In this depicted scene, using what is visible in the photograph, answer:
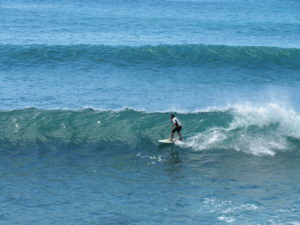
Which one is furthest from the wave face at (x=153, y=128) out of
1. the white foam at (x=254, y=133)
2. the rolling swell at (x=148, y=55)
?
the rolling swell at (x=148, y=55)

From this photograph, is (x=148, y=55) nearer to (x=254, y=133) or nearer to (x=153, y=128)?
(x=153, y=128)

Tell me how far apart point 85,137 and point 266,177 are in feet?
28.7

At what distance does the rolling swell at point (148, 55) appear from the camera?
39.1 meters

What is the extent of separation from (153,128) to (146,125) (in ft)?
1.52

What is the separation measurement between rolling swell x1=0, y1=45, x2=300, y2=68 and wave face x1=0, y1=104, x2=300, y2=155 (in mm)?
12752

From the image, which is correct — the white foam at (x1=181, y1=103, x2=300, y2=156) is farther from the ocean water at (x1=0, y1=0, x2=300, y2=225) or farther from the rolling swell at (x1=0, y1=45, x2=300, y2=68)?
the rolling swell at (x1=0, y1=45, x2=300, y2=68)

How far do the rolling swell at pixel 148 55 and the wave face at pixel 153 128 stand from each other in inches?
502

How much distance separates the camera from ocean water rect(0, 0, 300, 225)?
56.6ft

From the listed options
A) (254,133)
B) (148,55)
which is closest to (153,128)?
(254,133)

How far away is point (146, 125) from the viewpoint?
2545 cm

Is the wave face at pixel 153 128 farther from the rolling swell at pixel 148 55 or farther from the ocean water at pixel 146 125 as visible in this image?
the rolling swell at pixel 148 55

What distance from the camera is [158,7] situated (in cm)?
6800

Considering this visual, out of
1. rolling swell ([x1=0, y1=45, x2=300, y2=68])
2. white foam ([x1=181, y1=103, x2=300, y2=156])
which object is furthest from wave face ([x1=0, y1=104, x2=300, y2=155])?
rolling swell ([x1=0, y1=45, x2=300, y2=68])

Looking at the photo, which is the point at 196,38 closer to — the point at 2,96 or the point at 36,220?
the point at 2,96
